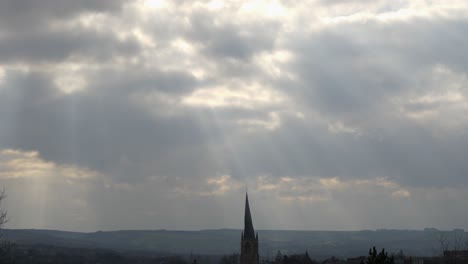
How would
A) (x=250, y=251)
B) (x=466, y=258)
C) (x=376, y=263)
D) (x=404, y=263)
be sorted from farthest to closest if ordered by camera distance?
(x=404, y=263) < (x=466, y=258) < (x=250, y=251) < (x=376, y=263)

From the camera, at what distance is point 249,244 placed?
12794cm

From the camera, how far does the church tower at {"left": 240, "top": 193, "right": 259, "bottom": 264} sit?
128m

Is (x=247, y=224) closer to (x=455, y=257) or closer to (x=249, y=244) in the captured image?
(x=249, y=244)

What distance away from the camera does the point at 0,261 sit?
47062 millimetres

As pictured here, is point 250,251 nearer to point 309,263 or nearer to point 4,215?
point 309,263

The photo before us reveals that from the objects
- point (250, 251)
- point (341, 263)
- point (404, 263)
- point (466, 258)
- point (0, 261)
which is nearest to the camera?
point (0, 261)

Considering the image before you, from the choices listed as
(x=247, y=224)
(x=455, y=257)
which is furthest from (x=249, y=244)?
(x=455, y=257)

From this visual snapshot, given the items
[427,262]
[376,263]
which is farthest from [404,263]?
[376,263]

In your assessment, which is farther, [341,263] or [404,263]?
[341,263]

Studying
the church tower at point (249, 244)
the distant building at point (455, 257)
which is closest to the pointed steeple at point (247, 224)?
the church tower at point (249, 244)

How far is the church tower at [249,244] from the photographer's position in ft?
420

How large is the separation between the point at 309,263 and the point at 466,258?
6358 centimetres

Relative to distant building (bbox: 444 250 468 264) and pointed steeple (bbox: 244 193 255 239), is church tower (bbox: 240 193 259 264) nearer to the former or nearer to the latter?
pointed steeple (bbox: 244 193 255 239)

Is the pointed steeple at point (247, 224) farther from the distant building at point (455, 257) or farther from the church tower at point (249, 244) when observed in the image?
the distant building at point (455, 257)
